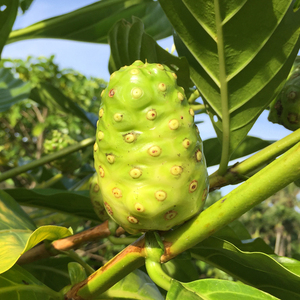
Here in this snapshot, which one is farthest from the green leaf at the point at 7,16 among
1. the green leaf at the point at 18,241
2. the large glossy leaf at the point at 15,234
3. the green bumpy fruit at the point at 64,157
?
the green leaf at the point at 18,241

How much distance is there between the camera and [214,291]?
17.8 inches

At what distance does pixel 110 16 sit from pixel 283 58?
3.31 ft

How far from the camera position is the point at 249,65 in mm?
598

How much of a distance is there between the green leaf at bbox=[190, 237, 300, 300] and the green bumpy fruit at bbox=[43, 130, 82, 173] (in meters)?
0.89

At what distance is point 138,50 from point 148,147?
45 centimetres

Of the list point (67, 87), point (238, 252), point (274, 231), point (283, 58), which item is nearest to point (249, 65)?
point (283, 58)

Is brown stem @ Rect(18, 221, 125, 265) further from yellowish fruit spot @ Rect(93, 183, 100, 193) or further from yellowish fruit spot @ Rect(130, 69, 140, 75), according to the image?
yellowish fruit spot @ Rect(130, 69, 140, 75)

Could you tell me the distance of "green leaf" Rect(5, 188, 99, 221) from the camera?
2.83 ft

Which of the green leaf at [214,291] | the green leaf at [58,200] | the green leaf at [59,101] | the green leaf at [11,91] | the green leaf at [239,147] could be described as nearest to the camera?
the green leaf at [214,291]

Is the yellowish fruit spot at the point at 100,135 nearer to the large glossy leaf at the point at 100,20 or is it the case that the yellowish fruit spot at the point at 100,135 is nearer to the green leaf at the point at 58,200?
the green leaf at the point at 58,200

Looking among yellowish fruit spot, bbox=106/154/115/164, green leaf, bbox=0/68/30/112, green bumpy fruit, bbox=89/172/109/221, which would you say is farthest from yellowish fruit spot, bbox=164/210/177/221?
green leaf, bbox=0/68/30/112

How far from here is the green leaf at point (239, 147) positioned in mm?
1004

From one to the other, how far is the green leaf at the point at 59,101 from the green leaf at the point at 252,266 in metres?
0.95

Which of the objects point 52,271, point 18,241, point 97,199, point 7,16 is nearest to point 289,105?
point 97,199
